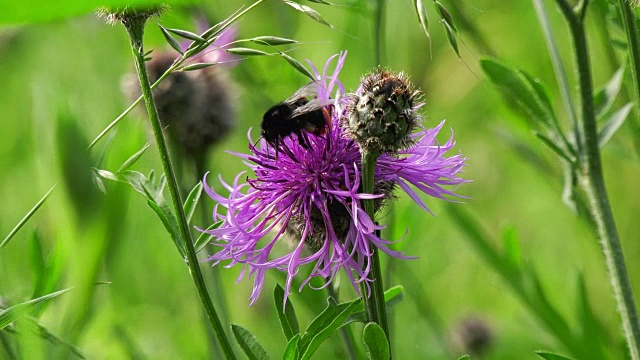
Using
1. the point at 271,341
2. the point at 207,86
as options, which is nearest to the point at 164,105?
the point at 207,86

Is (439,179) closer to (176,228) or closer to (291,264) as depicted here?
(291,264)

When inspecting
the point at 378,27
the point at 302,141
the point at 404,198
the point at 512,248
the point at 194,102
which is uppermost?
the point at 194,102

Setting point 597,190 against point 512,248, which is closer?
point 597,190

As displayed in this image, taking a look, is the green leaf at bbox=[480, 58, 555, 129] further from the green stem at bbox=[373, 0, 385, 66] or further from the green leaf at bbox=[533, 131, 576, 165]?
the green stem at bbox=[373, 0, 385, 66]

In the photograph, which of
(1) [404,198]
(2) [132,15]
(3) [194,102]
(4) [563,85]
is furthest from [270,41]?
(1) [404,198]

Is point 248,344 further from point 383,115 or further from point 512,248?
point 512,248

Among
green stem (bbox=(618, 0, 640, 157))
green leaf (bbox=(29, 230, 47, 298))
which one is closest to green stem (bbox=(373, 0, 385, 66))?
green stem (bbox=(618, 0, 640, 157))

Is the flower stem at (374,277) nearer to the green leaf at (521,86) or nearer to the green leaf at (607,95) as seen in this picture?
the green leaf at (521,86)
